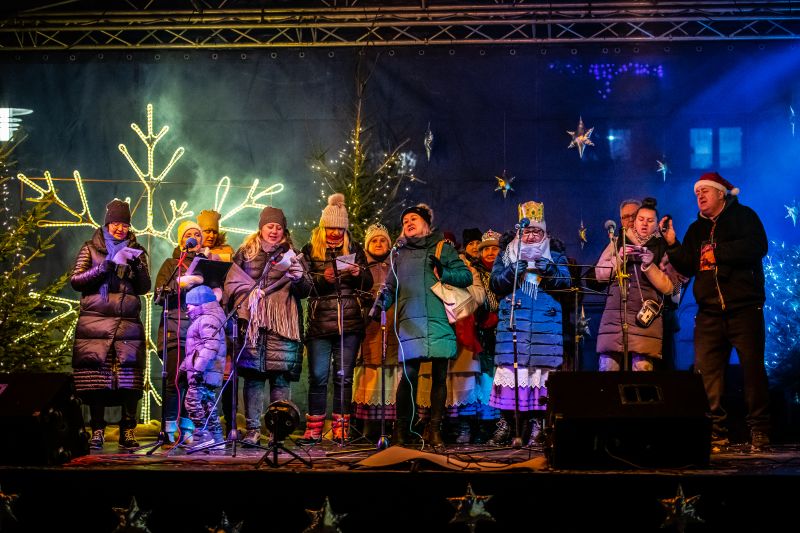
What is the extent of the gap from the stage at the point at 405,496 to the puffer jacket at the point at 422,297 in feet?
5.86

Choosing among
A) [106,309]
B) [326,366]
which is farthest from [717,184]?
[106,309]

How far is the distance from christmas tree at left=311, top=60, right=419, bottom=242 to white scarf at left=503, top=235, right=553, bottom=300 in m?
2.98

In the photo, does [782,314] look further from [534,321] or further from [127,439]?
[127,439]

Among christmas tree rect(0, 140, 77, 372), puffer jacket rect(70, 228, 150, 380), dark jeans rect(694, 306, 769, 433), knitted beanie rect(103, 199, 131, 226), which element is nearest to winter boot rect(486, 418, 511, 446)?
dark jeans rect(694, 306, 769, 433)

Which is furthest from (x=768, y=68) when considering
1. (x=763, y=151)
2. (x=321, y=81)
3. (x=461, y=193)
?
(x=321, y=81)

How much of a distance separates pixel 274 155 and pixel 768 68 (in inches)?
236

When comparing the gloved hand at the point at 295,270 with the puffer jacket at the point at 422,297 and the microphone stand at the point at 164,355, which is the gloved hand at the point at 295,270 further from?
the microphone stand at the point at 164,355

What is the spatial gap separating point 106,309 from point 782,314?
7098 millimetres

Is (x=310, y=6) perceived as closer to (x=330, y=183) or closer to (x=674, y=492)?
(x=330, y=183)

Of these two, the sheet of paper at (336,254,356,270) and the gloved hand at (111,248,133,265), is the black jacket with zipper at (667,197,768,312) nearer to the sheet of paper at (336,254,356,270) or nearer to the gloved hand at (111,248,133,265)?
the sheet of paper at (336,254,356,270)

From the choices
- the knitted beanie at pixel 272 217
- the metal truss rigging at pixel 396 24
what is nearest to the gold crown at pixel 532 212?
the knitted beanie at pixel 272 217

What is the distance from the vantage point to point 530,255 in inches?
305

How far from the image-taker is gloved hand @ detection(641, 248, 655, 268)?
25.1 feet

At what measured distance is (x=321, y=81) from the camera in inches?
438
